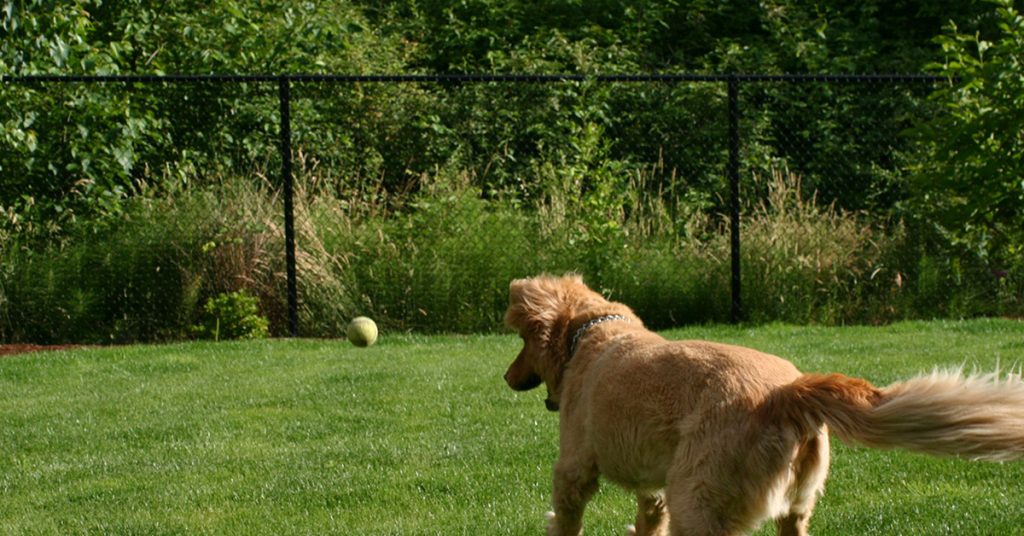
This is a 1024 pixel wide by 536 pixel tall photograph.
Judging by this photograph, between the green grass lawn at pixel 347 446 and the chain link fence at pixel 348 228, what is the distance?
3.68ft

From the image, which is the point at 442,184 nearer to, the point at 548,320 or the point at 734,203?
the point at 734,203

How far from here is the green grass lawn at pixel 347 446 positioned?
4.83m

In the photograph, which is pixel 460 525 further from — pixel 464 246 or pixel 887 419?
pixel 464 246

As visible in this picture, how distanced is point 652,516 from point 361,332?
5.47 meters

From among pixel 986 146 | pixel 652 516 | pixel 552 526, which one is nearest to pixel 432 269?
pixel 986 146

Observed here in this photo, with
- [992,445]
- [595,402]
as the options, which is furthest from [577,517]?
[992,445]

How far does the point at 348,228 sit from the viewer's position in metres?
11.2

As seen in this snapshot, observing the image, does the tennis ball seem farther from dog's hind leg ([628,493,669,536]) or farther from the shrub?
dog's hind leg ([628,493,669,536])

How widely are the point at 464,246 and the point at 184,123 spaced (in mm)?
3570

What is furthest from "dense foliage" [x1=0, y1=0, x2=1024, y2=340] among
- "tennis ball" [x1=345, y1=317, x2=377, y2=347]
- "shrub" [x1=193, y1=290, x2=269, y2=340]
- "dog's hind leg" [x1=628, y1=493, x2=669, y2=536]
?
"dog's hind leg" [x1=628, y1=493, x2=669, y2=536]

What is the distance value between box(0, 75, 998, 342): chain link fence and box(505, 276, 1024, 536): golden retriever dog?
6.69 metres

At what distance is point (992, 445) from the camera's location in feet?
9.52

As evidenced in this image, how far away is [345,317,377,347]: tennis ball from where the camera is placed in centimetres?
944

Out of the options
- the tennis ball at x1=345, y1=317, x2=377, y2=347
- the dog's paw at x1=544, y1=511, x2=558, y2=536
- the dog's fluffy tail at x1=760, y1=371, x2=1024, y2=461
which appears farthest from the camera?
the tennis ball at x1=345, y1=317, x2=377, y2=347
